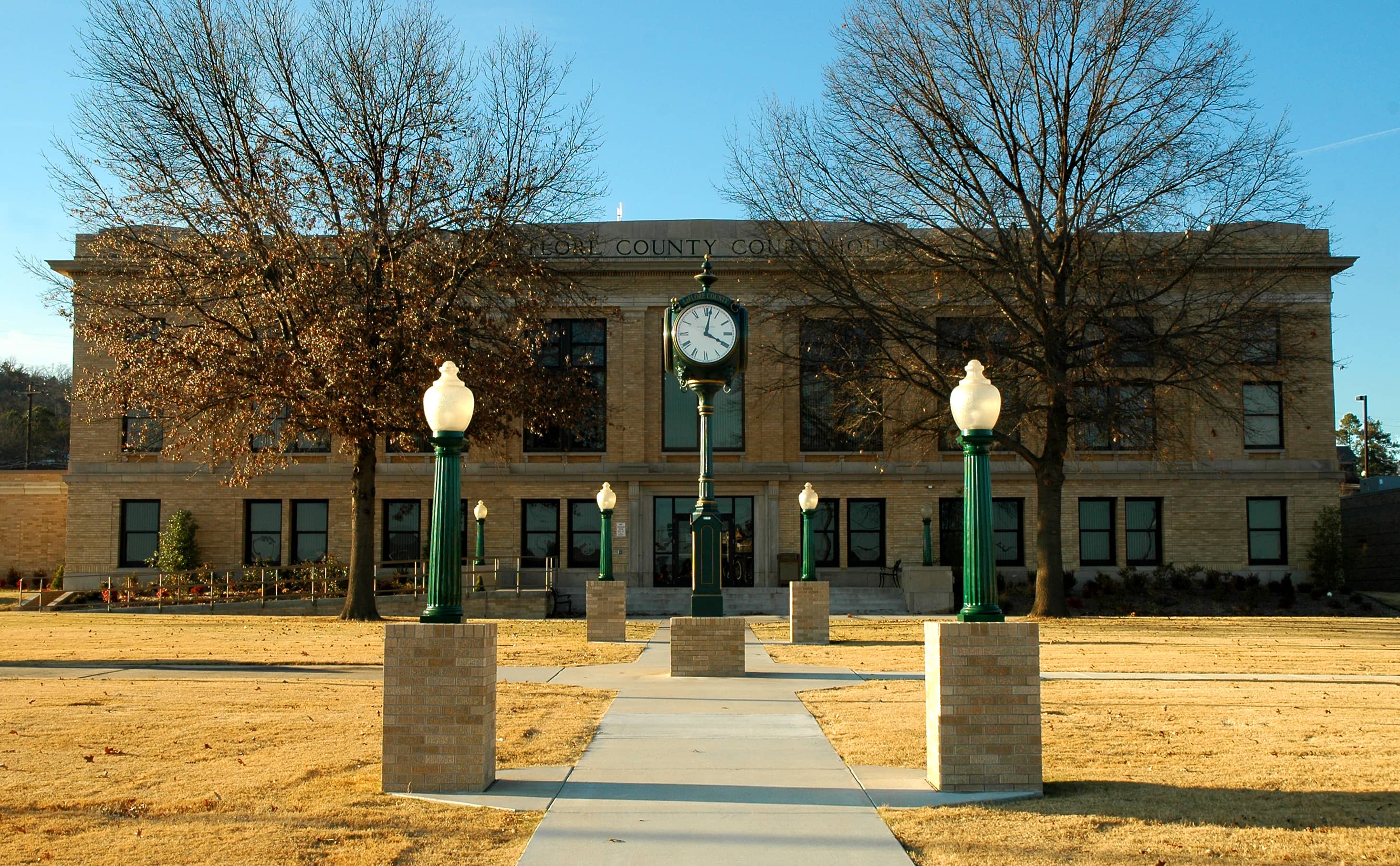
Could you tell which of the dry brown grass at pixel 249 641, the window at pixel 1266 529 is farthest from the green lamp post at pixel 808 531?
the window at pixel 1266 529

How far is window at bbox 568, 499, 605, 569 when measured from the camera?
4128cm

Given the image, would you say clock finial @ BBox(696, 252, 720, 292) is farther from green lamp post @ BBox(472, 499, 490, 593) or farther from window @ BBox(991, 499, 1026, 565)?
window @ BBox(991, 499, 1026, 565)

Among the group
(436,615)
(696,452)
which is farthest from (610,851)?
(696,452)

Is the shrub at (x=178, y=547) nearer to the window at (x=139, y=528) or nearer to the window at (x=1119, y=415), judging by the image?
the window at (x=139, y=528)

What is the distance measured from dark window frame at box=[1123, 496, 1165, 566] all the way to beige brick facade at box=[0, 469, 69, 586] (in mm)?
39294

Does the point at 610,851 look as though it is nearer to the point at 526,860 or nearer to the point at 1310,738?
the point at 526,860

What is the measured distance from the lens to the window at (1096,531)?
41438 millimetres

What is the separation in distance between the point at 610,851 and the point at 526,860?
484 millimetres

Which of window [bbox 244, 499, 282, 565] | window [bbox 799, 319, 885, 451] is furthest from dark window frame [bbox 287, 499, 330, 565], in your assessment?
window [bbox 799, 319, 885, 451]

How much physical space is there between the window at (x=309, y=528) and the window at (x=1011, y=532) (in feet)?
77.6

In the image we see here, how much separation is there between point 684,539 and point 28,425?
47394 mm

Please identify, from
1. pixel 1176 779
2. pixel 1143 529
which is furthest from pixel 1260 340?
pixel 1176 779

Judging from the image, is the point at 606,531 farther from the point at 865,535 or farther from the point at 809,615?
the point at 865,535

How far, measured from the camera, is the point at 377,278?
Answer: 25.9 m
